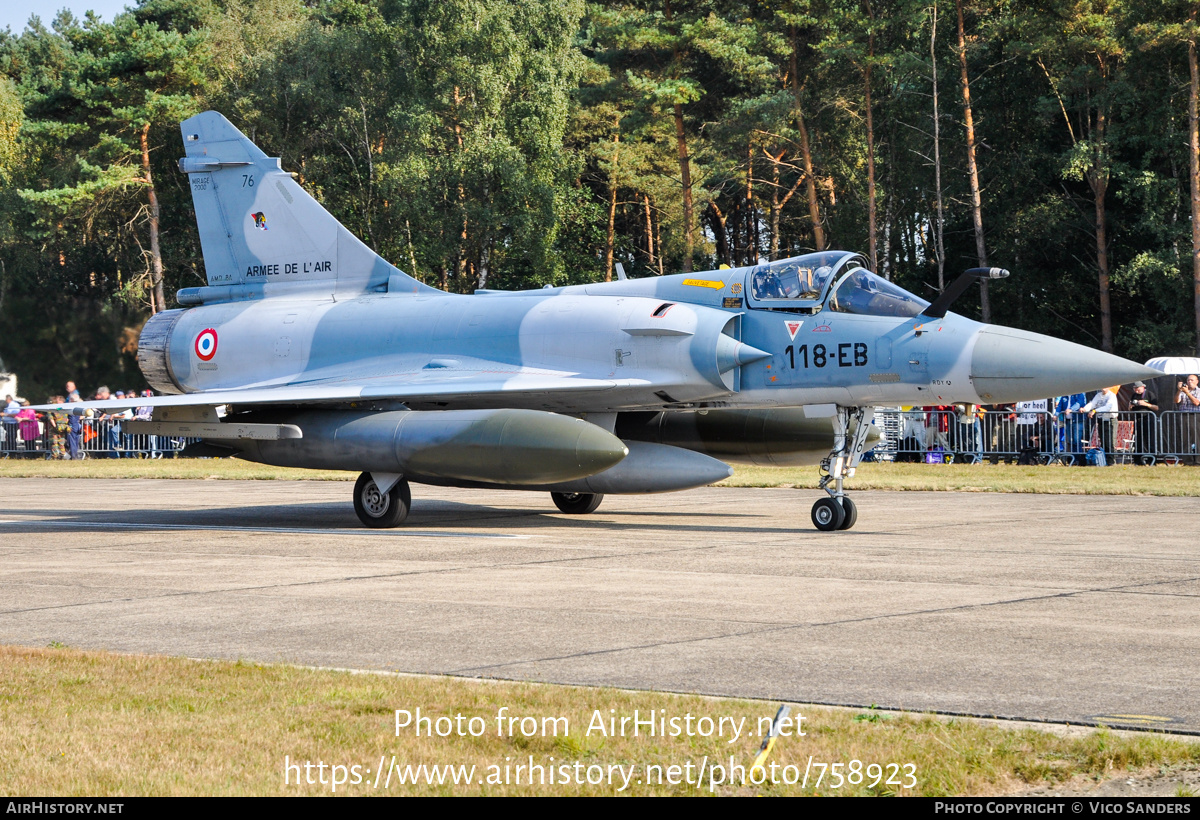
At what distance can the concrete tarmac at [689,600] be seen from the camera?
19.0 feet

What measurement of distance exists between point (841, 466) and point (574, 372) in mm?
3053

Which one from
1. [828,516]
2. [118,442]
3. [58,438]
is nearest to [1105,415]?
[828,516]

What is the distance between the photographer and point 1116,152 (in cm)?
4038

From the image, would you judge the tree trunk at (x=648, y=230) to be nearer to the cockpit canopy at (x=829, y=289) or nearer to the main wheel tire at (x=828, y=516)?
the cockpit canopy at (x=829, y=289)

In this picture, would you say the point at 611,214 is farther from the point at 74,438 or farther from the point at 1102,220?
the point at 74,438

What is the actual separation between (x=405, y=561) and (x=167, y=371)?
7566 millimetres

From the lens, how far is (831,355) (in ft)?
42.3

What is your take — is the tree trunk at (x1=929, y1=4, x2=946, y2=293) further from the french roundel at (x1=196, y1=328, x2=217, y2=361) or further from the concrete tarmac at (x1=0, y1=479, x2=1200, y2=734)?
the french roundel at (x1=196, y1=328, x2=217, y2=361)

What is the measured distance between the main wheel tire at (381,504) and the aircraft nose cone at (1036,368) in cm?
612

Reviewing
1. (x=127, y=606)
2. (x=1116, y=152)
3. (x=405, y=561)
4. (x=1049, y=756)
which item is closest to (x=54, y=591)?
(x=127, y=606)

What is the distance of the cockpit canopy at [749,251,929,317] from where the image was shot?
12922 mm

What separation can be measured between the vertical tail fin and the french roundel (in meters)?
0.86

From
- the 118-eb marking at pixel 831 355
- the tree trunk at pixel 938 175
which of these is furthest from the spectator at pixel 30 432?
the tree trunk at pixel 938 175

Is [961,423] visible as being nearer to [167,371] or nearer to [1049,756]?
[167,371]
